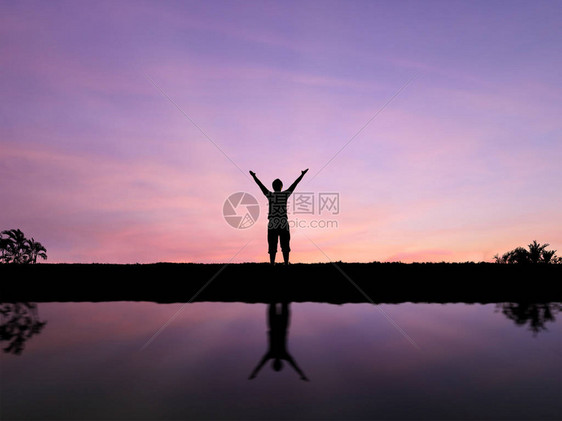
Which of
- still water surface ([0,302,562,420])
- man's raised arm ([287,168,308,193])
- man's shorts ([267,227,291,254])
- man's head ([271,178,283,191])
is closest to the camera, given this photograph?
still water surface ([0,302,562,420])

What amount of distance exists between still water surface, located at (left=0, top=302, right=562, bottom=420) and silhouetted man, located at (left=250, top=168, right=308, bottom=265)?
14.8 feet

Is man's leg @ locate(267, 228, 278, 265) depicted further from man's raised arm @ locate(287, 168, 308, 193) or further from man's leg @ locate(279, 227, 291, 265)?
man's raised arm @ locate(287, 168, 308, 193)

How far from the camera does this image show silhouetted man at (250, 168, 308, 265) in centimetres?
1434

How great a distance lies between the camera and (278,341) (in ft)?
26.0

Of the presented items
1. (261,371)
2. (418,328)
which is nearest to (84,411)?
(261,371)

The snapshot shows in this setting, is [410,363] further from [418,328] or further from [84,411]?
[84,411]

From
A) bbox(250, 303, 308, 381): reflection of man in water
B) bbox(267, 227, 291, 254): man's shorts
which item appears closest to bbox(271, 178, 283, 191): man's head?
bbox(267, 227, 291, 254): man's shorts

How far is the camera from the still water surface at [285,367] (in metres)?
4.99

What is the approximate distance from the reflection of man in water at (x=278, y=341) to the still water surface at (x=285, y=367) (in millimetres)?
50

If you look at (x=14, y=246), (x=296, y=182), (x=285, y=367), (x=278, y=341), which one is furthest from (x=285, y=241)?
(x=14, y=246)

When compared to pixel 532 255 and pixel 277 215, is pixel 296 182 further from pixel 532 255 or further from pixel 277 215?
pixel 532 255

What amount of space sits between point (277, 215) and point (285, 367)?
330 inches

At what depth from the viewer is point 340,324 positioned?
9539 millimetres

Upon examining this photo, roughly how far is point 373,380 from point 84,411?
335 centimetres
